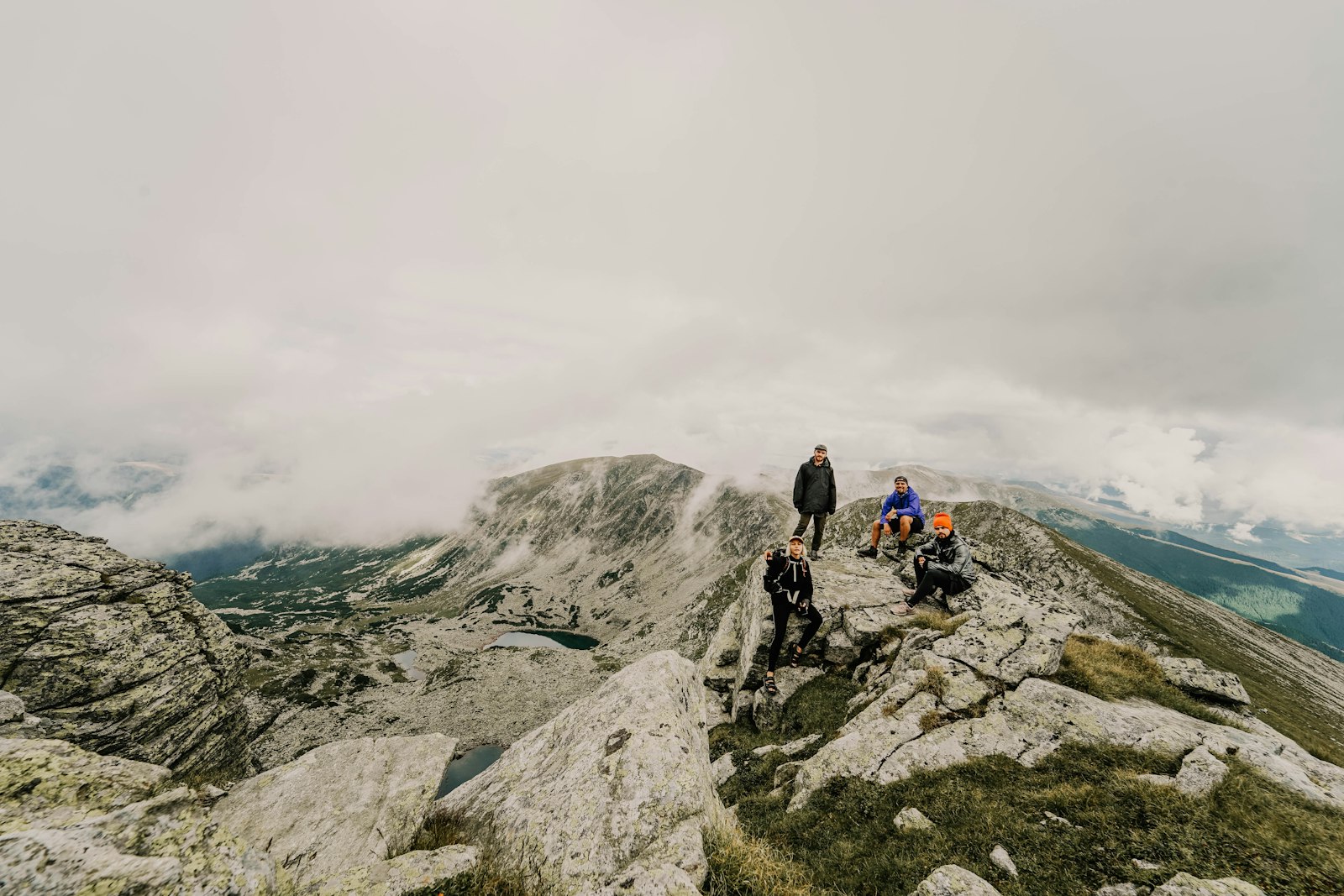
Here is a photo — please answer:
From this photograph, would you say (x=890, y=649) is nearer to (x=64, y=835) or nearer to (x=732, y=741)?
(x=732, y=741)

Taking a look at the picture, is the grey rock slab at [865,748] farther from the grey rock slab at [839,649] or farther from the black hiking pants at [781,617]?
the grey rock slab at [839,649]

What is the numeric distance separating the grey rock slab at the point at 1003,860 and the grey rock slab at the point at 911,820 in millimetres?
1747

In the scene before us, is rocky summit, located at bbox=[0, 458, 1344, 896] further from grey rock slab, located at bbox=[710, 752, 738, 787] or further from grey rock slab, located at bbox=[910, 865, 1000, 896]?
grey rock slab, located at bbox=[710, 752, 738, 787]

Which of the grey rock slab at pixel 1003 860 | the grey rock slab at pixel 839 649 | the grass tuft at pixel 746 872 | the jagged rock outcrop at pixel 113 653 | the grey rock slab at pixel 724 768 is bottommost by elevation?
the jagged rock outcrop at pixel 113 653

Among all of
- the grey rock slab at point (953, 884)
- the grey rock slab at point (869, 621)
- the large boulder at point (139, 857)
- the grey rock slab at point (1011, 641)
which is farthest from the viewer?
the grey rock slab at point (869, 621)

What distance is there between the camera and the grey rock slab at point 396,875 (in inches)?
323

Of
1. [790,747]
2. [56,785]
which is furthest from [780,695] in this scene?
[56,785]

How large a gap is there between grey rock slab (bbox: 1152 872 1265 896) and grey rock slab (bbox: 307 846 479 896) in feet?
43.2

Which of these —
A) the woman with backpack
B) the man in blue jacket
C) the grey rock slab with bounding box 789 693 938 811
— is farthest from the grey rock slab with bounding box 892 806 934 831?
Answer: the man in blue jacket

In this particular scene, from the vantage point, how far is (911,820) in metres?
12.3

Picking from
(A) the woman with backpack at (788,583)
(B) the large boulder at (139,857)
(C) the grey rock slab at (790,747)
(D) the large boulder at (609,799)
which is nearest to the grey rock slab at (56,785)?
(B) the large boulder at (139,857)

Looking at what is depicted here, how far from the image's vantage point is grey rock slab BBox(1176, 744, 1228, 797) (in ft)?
35.7

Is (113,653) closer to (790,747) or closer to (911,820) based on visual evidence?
(790,747)

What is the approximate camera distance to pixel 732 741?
24359 millimetres
